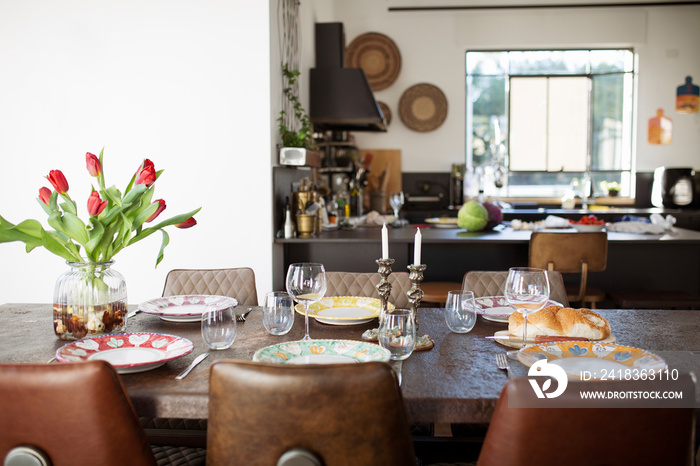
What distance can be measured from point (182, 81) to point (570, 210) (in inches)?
165

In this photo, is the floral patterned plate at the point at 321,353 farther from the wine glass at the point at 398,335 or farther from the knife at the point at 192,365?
the knife at the point at 192,365

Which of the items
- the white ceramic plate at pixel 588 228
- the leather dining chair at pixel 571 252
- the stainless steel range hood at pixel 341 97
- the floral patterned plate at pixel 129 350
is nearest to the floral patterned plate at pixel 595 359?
the floral patterned plate at pixel 129 350

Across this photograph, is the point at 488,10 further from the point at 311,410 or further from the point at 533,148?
the point at 311,410

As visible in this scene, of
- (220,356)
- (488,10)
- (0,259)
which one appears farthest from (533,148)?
(220,356)

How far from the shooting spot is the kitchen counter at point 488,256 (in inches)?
135

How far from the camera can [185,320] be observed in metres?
1.84

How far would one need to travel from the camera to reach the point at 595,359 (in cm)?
134

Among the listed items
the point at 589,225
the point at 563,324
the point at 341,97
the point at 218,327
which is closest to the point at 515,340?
the point at 563,324

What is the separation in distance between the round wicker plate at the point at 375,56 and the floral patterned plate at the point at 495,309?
201 inches

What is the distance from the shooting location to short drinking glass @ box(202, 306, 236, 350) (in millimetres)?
1472

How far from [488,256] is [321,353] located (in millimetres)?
2350

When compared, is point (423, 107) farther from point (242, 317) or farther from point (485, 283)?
point (242, 317)

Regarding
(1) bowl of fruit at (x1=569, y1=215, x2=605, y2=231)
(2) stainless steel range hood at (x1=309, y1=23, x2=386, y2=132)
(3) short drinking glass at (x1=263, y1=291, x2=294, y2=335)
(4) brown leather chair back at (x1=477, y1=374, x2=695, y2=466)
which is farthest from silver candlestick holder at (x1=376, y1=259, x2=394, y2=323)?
(2) stainless steel range hood at (x1=309, y1=23, x2=386, y2=132)

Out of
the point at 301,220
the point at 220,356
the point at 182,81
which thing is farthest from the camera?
the point at 301,220
